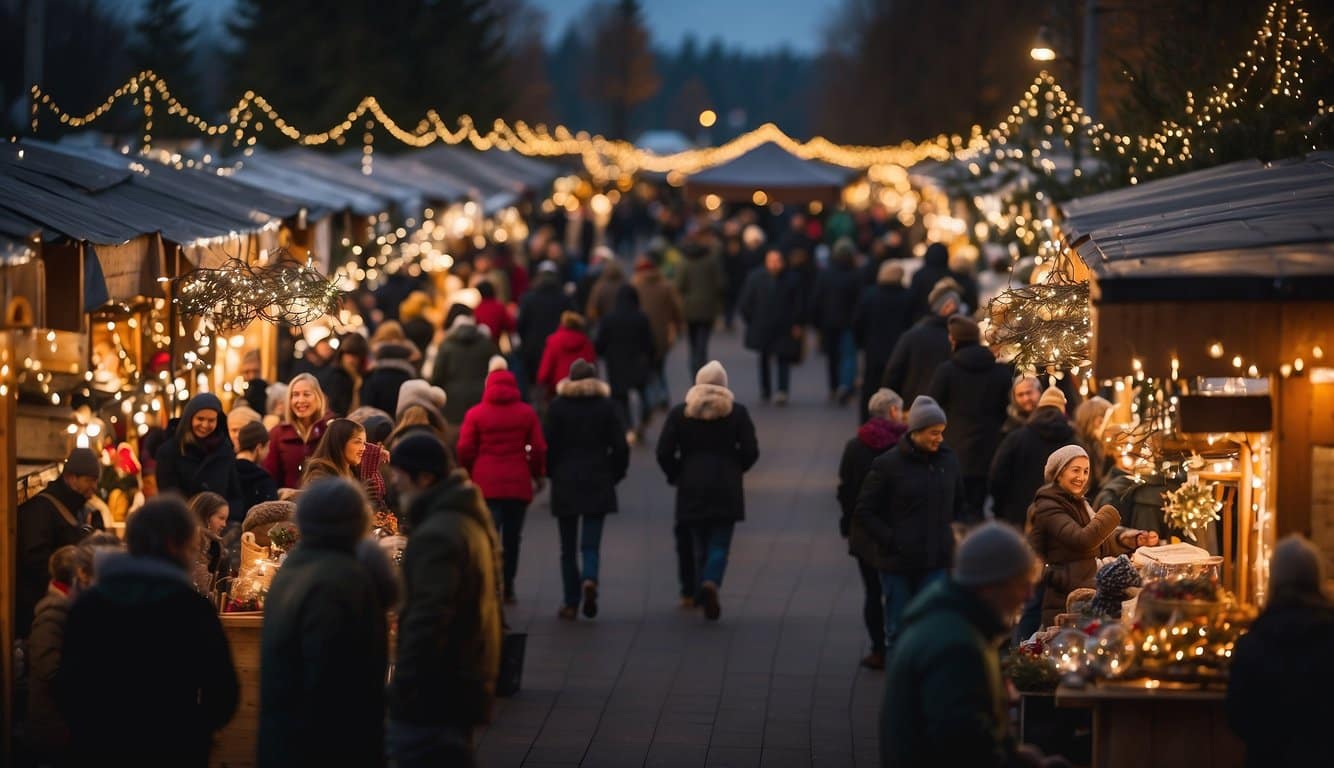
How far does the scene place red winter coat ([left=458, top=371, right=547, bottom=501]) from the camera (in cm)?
1276

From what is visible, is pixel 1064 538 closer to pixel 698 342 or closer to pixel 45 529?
pixel 45 529

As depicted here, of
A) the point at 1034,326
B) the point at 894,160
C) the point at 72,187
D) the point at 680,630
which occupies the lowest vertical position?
the point at 680,630

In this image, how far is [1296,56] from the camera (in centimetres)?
1277

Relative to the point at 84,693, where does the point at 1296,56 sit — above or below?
above

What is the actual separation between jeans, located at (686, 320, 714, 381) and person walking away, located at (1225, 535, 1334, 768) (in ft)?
56.1

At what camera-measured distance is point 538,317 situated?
20.8 metres

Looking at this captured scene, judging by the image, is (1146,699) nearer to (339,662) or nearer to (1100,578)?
(1100,578)

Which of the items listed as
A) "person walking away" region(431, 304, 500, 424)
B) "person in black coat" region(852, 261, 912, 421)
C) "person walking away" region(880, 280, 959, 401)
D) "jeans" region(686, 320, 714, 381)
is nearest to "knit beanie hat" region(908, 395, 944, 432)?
"person walking away" region(880, 280, 959, 401)

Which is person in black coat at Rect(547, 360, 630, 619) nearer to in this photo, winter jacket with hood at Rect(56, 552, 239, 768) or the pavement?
the pavement

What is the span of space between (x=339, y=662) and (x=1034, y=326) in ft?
16.4

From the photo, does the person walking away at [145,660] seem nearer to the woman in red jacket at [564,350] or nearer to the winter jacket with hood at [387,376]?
the winter jacket with hood at [387,376]

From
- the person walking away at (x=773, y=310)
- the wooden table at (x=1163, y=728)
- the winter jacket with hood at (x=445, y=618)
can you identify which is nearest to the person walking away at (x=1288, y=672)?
the wooden table at (x=1163, y=728)

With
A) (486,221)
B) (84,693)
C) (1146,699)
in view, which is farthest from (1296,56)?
(486,221)

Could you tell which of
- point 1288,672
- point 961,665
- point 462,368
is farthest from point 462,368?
point 961,665
